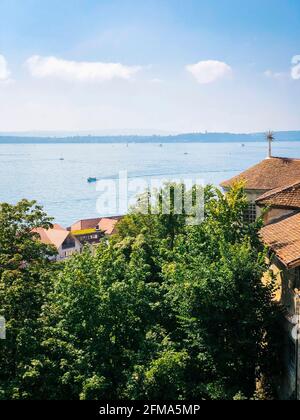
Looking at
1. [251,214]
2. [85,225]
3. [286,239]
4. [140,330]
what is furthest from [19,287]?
[85,225]

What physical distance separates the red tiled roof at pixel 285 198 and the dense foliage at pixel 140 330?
5.52 metres

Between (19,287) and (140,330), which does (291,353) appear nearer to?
(140,330)

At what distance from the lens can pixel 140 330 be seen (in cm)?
1795

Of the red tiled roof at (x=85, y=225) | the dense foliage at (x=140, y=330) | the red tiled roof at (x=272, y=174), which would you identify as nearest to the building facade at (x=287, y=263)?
the dense foliage at (x=140, y=330)

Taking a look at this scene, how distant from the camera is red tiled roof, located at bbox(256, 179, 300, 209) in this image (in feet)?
78.3

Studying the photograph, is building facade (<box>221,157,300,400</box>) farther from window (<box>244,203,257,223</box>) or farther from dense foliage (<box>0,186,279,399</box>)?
window (<box>244,203,257,223</box>)

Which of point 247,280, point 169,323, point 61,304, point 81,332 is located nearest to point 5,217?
point 61,304

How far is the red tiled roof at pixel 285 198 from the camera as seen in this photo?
2388 cm

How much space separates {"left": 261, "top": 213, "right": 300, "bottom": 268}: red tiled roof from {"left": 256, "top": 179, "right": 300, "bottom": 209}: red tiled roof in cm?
187

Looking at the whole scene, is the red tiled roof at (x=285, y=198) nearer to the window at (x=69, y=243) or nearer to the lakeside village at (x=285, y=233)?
the lakeside village at (x=285, y=233)

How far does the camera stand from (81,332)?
56.6 feet

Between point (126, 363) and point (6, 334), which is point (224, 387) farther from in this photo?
point (6, 334)

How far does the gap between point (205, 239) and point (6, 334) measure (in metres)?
8.89

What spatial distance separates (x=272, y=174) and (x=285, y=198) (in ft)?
32.6
